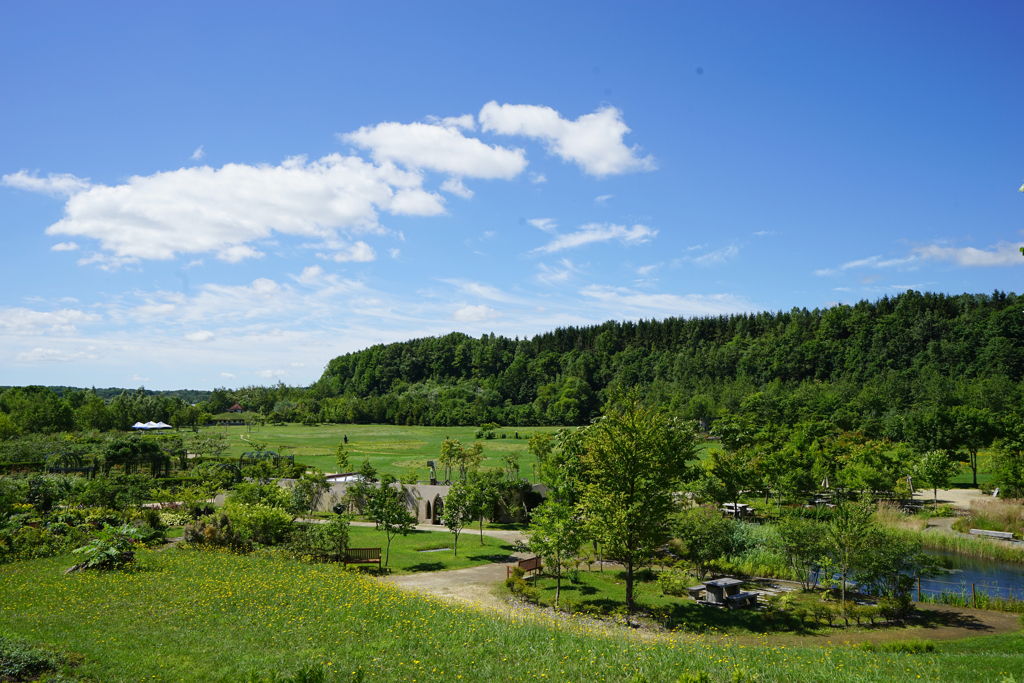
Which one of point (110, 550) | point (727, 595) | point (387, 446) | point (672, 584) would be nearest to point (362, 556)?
point (110, 550)

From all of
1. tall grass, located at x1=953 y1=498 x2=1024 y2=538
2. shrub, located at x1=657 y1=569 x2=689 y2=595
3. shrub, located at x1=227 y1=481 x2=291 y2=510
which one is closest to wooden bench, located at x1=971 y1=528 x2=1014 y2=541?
tall grass, located at x1=953 y1=498 x2=1024 y2=538

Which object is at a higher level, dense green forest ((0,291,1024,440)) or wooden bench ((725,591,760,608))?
dense green forest ((0,291,1024,440))

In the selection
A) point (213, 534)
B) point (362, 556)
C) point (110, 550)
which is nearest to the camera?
point (110, 550)

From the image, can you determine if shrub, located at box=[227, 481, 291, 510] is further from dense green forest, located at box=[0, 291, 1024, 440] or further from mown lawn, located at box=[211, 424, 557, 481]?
mown lawn, located at box=[211, 424, 557, 481]

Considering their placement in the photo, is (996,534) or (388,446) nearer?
(996,534)

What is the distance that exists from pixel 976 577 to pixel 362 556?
28134mm

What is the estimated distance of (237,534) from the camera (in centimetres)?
2483

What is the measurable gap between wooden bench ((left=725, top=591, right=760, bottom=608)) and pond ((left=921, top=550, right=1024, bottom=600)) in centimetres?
799

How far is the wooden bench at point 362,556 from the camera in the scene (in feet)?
80.6

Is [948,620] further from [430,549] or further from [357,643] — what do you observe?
[430,549]

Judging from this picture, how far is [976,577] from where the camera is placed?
1059 inches

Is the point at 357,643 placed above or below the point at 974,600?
A: above

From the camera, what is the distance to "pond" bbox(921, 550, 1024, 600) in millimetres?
24328

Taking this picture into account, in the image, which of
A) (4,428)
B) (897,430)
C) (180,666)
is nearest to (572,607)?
(180,666)
